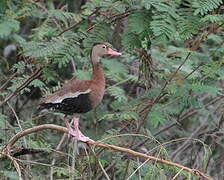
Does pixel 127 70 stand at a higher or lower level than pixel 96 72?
lower

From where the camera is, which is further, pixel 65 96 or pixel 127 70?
pixel 127 70

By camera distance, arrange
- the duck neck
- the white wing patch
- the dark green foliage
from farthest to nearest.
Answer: the duck neck < the white wing patch < the dark green foliage

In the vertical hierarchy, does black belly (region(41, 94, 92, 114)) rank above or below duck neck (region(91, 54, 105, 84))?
below

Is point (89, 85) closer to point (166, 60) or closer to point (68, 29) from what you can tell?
point (68, 29)

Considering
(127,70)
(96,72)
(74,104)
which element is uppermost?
(96,72)

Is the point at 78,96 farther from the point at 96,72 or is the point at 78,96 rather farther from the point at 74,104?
the point at 96,72

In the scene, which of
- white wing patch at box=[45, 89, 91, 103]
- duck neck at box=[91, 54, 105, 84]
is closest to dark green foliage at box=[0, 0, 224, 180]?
duck neck at box=[91, 54, 105, 84]

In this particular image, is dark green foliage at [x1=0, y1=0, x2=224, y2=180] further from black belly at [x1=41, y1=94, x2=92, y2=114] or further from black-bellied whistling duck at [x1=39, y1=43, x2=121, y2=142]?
black belly at [x1=41, y1=94, x2=92, y2=114]

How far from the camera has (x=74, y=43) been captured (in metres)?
4.77

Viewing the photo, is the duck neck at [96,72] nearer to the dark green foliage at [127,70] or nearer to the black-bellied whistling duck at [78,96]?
the black-bellied whistling duck at [78,96]

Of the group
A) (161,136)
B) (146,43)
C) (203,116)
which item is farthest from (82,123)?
(146,43)

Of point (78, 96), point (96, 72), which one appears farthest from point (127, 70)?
point (78, 96)

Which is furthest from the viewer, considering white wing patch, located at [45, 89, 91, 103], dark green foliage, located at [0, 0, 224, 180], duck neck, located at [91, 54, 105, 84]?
duck neck, located at [91, 54, 105, 84]

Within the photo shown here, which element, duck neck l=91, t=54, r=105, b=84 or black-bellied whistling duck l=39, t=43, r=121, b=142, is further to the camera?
duck neck l=91, t=54, r=105, b=84
